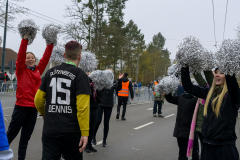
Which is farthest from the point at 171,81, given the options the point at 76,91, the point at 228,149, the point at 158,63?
the point at 158,63

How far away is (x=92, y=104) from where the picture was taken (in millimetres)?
4836

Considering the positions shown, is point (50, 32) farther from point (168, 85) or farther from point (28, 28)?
point (168, 85)

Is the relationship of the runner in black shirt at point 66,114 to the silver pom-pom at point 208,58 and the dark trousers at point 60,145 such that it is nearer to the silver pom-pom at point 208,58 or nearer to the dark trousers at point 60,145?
the dark trousers at point 60,145

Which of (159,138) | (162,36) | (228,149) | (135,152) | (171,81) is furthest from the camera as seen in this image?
(162,36)

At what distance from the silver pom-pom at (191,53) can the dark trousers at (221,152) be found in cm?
90

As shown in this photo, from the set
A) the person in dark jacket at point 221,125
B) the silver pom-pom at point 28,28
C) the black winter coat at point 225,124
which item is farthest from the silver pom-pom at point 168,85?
the silver pom-pom at point 28,28

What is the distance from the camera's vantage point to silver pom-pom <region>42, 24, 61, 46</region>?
3781 millimetres

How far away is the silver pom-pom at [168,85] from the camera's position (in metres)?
3.85

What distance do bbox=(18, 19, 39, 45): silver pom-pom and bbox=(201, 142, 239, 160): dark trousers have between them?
2874 millimetres

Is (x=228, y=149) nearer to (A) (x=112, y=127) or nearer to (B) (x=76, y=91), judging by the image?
(B) (x=76, y=91)

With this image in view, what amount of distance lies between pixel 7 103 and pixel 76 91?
7.65 meters

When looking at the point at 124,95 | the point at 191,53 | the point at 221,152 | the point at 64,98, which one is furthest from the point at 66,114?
the point at 124,95

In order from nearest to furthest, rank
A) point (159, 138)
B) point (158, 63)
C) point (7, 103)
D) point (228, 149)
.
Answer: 1. point (228, 149)
2. point (159, 138)
3. point (7, 103)
4. point (158, 63)

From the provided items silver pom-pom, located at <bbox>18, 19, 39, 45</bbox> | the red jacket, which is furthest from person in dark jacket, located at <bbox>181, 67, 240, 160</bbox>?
the red jacket
